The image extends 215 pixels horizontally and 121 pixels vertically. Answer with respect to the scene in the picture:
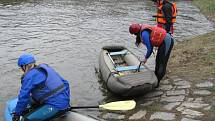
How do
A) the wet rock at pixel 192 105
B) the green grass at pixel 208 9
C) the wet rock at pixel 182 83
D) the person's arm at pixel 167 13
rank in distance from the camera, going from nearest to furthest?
the wet rock at pixel 192 105 < the wet rock at pixel 182 83 < the person's arm at pixel 167 13 < the green grass at pixel 208 9

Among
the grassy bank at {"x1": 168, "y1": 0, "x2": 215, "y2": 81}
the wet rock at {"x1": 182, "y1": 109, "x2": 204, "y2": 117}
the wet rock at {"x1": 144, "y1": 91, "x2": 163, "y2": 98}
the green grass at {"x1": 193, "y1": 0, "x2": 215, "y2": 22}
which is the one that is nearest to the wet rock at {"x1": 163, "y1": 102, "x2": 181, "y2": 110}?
the wet rock at {"x1": 182, "y1": 109, "x2": 204, "y2": 117}

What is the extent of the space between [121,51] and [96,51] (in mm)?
3422

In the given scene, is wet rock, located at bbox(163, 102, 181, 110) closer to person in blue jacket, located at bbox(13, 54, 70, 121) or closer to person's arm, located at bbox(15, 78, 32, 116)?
person in blue jacket, located at bbox(13, 54, 70, 121)

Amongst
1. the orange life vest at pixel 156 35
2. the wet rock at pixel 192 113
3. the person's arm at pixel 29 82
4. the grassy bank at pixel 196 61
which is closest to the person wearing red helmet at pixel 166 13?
the grassy bank at pixel 196 61

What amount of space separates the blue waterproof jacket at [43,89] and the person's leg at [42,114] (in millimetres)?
91

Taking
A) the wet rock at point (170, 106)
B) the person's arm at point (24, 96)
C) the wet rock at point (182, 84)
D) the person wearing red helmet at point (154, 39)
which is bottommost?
the wet rock at point (170, 106)

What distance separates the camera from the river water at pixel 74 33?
11836 millimetres

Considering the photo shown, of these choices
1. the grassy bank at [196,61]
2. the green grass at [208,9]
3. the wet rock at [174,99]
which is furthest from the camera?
the green grass at [208,9]

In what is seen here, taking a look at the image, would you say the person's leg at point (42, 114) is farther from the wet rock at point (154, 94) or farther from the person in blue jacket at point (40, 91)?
the wet rock at point (154, 94)

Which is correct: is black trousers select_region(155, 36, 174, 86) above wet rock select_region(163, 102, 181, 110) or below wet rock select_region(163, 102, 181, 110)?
above

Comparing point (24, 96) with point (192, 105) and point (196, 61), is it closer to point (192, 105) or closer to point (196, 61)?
point (192, 105)

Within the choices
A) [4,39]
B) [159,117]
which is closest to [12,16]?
[4,39]

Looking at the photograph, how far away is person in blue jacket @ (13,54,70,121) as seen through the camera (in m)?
6.83

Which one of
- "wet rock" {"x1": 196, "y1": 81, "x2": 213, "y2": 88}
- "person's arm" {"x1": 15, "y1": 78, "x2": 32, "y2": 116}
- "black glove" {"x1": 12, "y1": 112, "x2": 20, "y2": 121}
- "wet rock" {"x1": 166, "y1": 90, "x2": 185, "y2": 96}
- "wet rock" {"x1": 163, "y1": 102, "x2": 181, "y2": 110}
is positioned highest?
"person's arm" {"x1": 15, "y1": 78, "x2": 32, "y2": 116}
